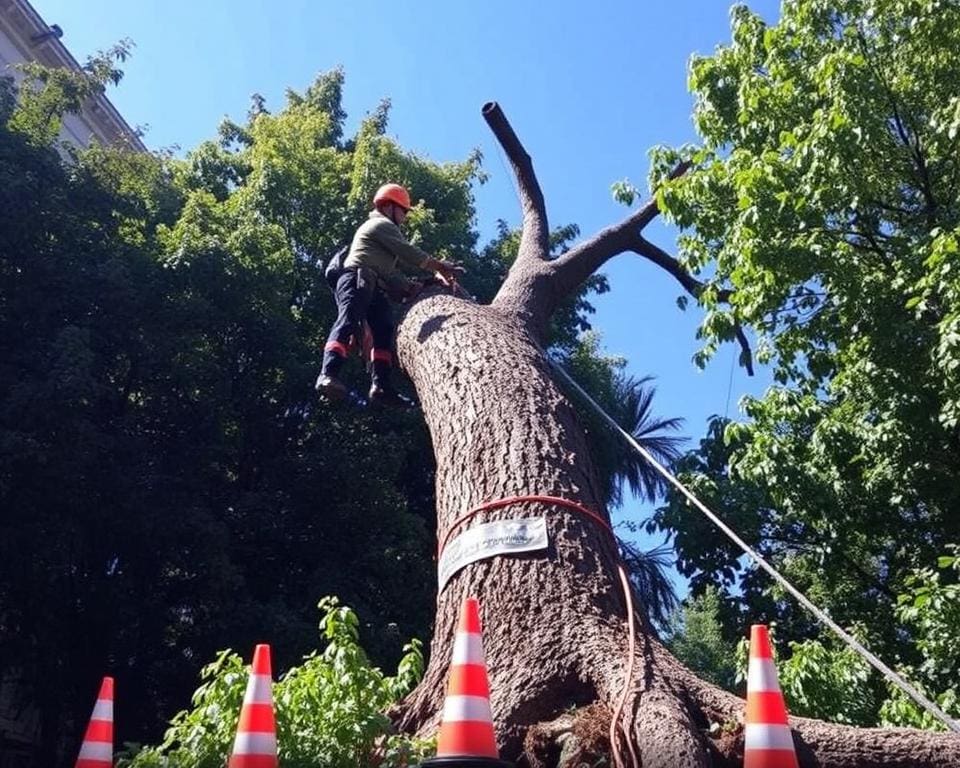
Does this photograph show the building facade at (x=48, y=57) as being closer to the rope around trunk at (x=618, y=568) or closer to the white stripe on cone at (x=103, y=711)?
the rope around trunk at (x=618, y=568)

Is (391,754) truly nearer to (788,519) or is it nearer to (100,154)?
(788,519)

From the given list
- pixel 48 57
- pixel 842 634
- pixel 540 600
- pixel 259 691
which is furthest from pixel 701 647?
pixel 259 691

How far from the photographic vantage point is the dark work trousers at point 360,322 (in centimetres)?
602

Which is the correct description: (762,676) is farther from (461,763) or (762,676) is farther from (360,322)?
(360,322)

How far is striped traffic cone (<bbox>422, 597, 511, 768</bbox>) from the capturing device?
2658 mm

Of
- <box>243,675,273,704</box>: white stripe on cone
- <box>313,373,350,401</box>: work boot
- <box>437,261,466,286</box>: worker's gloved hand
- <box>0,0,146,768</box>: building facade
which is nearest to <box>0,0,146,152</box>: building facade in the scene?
<box>0,0,146,768</box>: building facade

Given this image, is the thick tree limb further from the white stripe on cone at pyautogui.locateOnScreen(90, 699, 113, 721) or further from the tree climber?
the white stripe on cone at pyautogui.locateOnScreen(90, 699, 113, 721)

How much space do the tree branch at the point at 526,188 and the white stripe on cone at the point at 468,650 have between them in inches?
179

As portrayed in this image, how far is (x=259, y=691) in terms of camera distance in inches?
118

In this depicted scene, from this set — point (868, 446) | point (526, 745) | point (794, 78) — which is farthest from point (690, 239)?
point (526, 745)

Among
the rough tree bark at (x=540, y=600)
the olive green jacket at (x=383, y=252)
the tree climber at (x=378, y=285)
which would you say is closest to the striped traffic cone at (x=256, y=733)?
the rough tree bark at (x=540, y=600)

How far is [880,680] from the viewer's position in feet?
24.0

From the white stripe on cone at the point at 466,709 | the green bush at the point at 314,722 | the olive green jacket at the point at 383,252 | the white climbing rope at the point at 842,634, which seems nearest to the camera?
the white stripe on cone at the point at 466,709

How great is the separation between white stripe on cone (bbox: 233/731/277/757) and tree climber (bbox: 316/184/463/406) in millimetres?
3333
